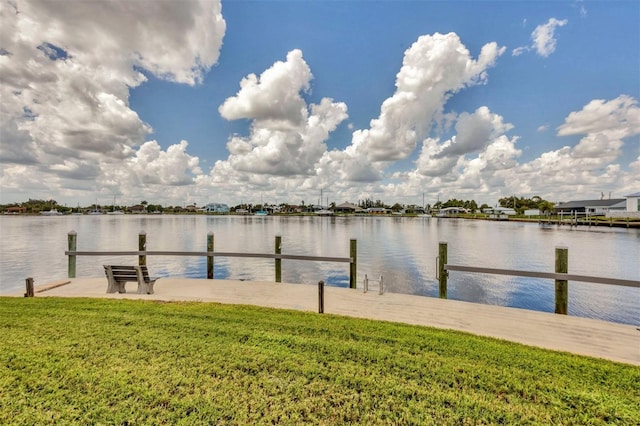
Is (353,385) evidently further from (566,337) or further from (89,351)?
(566,337)

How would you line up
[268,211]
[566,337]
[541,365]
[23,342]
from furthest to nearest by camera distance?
[268,211] → [566,337] → [23,342] → [541,365]

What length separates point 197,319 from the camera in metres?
5.63

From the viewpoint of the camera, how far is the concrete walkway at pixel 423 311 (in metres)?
5.08

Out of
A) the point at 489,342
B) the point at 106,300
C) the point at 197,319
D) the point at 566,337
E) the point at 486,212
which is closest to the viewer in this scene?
the point at 489,342

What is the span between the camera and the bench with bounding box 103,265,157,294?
7.80 metres

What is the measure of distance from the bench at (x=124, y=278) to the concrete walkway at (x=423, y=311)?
27cm

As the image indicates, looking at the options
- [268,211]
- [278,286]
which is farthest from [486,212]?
[278,286]

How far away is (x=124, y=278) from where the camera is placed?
7957 mm

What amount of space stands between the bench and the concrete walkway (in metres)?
0.27

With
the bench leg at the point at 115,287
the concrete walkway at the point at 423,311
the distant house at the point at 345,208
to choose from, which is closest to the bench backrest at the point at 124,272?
the bench leg at the point at 115,287

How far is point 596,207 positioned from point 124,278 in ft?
353

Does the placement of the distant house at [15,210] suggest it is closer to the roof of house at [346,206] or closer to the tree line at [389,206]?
the tree line at [389,206]

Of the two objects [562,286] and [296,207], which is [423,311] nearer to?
[562,286]

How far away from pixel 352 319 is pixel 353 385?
7.46ft
